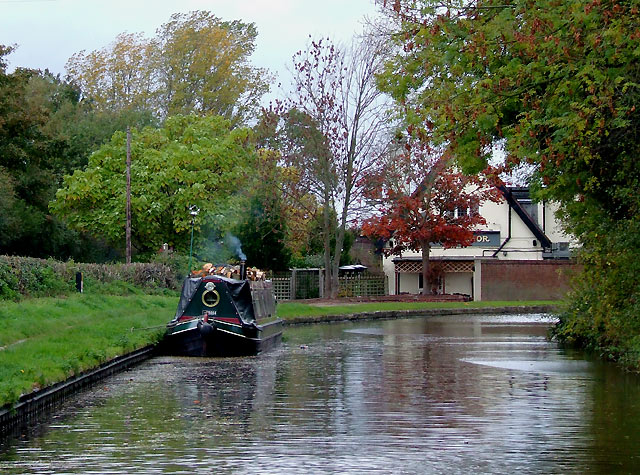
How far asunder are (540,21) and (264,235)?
3618 cm

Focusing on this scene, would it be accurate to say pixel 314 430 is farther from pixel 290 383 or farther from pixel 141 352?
pixel 141 352

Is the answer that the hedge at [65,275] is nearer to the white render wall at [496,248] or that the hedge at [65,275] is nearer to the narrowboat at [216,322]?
the narrowboat at [216,322]

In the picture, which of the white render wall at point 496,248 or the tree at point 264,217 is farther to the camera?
the white render wall at point 496,248

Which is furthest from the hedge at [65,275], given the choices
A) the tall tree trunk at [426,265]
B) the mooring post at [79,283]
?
the tall tree trunk at [426,265]

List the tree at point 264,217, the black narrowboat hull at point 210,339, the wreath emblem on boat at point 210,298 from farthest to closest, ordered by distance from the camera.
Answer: the tree at point 264,217 < the wreath emblem on boat at point 210,298 < the black narrowboat hull at point 210,339

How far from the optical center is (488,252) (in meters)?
60.2

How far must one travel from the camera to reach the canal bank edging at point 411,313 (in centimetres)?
3834

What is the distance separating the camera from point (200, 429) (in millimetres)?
13461

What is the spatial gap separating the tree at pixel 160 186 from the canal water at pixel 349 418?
25.2m

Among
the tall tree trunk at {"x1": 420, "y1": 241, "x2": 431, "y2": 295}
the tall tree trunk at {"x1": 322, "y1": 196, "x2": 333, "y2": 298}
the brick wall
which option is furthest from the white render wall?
the tall tree trunk at {"x1": 322, "y1": 196, "x2": 333, "y2": 298}

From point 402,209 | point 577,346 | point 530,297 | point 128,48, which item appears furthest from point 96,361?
point 128,48

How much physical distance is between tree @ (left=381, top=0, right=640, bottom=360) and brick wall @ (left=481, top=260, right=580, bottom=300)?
34435mm

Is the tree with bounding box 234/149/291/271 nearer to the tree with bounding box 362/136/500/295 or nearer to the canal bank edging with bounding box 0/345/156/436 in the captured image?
the tree with bounding box 362/136/500/295

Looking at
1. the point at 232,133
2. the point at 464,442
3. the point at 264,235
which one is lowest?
Answer: the point at 464,442
